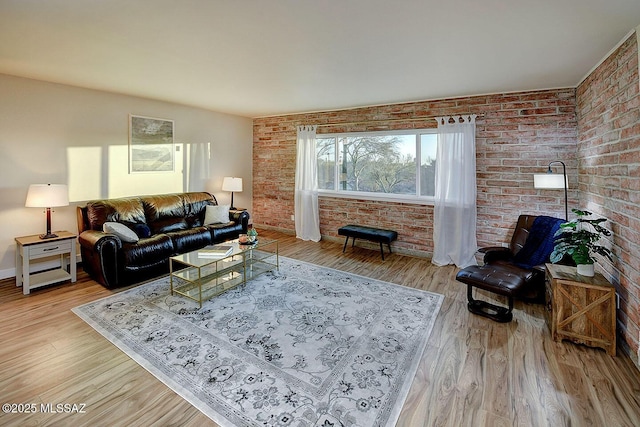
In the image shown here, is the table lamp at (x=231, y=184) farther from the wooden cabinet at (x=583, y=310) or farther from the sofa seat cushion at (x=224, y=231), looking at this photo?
the wooden cabinet at (x=583, y=310)

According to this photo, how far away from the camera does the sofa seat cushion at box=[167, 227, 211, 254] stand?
411 cm

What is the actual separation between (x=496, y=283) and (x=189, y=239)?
384 cm

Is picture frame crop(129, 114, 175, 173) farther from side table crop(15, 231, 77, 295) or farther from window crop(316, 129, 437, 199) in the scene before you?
window crop(316, 129, 437, 199)

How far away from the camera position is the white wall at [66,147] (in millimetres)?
3635

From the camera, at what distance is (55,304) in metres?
3.10

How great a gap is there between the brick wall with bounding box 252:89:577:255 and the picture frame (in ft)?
8.61

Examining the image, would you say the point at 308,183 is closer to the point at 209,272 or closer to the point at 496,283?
the point at 209,272

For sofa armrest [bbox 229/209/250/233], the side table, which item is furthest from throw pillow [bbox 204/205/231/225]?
the side table

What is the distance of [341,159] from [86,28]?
4.01 m

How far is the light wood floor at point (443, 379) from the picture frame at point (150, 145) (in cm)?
257

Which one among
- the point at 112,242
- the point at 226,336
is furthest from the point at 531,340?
the point at 112,242

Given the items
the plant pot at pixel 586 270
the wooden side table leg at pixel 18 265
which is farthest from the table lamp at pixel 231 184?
the plant pot at pixel 586 270

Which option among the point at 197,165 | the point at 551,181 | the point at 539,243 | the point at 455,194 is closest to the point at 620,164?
the point at 551,181

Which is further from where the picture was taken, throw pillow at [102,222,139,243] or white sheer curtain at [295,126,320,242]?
white sheer curtain at [295,126,320,242]
